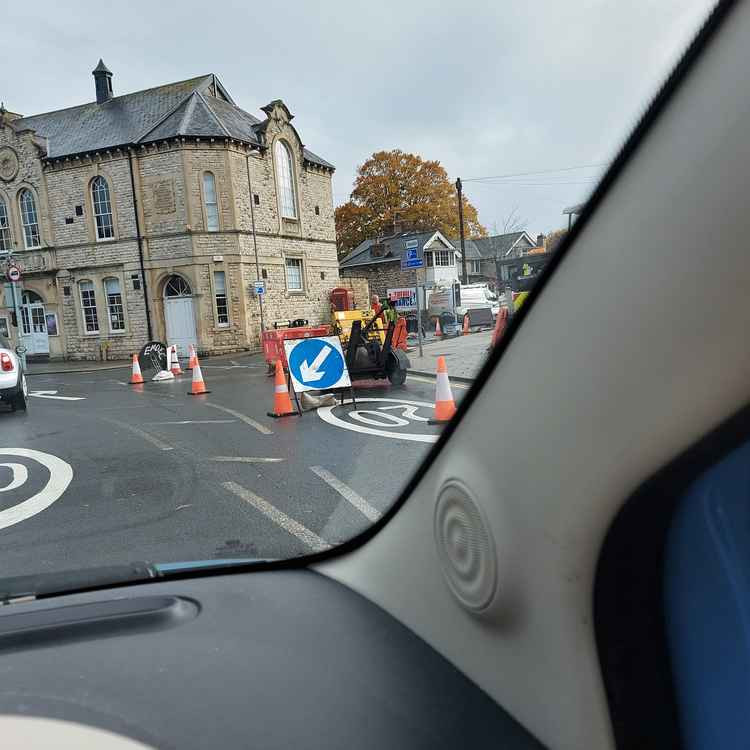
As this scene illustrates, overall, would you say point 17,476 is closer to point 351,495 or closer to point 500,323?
point 351,495

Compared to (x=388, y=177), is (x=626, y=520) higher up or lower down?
lower down

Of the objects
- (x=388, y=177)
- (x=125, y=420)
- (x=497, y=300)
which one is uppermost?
(x=388, y=177)

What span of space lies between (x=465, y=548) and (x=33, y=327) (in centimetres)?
3048

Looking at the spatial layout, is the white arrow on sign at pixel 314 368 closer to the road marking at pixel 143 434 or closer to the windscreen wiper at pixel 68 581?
the road marking at pixel 143 434

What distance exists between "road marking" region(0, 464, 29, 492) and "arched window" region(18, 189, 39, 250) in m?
24.8

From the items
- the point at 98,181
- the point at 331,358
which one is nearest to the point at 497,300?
the point at 331,358

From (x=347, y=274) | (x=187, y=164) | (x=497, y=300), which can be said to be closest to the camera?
(x=497, y=300)

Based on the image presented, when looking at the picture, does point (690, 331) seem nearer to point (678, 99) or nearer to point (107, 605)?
point (678, 99)

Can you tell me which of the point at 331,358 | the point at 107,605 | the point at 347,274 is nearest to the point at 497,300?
the point at 107,605

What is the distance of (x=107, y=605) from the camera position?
172 centimetres

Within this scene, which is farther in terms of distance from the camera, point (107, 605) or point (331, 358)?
point (331, 358)

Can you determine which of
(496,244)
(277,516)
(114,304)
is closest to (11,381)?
(277,516)

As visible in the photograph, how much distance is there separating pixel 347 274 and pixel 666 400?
32.2 metres

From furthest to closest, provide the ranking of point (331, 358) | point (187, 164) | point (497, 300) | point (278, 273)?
point (278, 273), point (187, 164), point (331, 358), point (497, 300)
